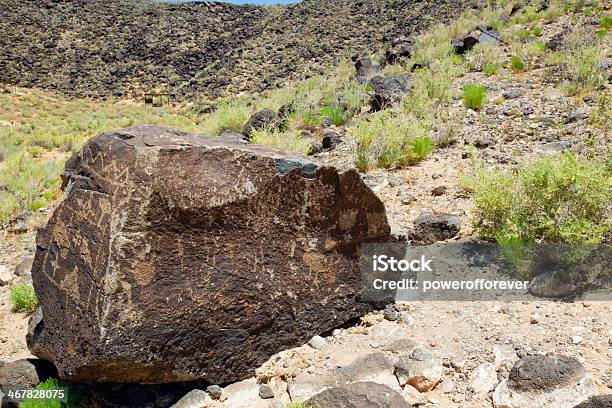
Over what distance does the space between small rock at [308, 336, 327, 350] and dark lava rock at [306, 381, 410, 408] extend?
2.42 feet

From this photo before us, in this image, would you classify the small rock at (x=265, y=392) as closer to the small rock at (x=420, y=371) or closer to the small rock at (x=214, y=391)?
the small rock at (x=214, y=391)

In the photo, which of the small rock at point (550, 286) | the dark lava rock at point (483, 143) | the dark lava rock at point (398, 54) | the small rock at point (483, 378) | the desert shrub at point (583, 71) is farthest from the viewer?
the dark lava rock at point (398, 54)

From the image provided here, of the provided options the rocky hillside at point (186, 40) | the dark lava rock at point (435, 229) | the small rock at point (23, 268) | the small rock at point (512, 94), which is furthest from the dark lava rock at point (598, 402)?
the rocky hillside at point (186, 40)

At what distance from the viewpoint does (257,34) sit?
1334 inches

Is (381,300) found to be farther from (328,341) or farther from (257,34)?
(257,34)

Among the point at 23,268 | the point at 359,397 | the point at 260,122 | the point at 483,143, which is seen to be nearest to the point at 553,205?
the point at 359,397

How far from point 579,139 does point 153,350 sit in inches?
232

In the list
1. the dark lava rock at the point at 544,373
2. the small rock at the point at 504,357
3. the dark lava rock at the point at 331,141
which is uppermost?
the dark lava rock at the point at 544,373

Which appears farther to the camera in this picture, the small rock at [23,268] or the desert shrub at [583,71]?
the desert shrub at [583,71]

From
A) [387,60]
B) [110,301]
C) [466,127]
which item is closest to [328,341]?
[110,301]

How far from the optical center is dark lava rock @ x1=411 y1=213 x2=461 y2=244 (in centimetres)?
473

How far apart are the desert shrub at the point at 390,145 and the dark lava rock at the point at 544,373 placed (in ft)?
14.2

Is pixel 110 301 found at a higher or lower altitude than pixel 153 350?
higher

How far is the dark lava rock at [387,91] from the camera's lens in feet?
32.5
